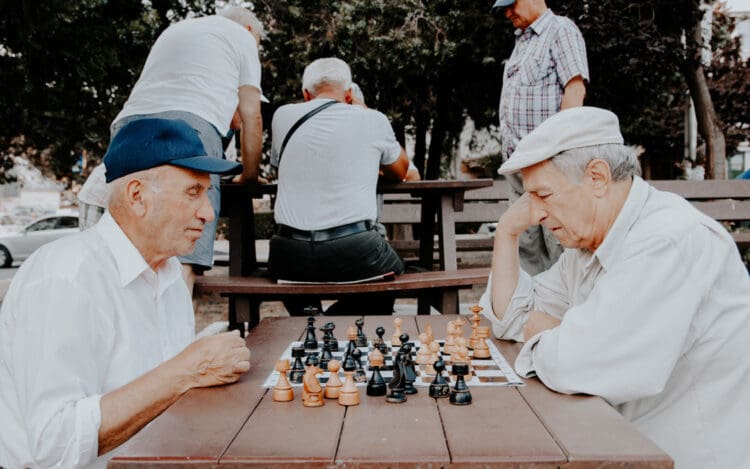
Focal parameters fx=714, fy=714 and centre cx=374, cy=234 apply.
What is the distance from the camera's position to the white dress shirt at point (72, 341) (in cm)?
173

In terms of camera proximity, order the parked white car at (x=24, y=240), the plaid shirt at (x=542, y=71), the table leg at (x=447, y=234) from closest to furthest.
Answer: the plaid shirt at (x=542, y=71) < the table leg at (x=447, y=234) < the parked white car at (x=24, y=240)

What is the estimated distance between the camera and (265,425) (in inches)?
62.2

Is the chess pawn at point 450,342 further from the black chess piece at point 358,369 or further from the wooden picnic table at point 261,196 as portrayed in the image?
the wooden picnic table at point 261,196

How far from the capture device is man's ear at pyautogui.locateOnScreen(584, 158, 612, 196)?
2.11 metres

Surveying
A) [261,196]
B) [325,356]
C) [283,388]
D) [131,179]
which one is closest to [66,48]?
[261,196]

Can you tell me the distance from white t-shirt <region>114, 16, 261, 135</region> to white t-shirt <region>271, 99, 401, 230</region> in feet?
1.49

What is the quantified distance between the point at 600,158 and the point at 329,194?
2.31m

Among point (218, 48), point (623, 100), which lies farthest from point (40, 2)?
point (623, 100)

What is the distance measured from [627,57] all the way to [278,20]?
6925 mm

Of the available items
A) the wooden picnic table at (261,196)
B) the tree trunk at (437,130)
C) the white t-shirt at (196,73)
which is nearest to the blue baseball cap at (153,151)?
the white t-shirt at (196,73)

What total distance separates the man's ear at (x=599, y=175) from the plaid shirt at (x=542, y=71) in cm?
287

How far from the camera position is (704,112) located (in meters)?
12.2

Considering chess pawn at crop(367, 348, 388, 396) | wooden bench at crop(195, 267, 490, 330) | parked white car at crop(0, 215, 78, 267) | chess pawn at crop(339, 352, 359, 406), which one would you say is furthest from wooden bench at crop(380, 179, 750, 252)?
parked white car at crop(0, 215, 78, 267)

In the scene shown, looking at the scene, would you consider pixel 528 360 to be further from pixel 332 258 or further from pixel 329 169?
pixel 329 169
